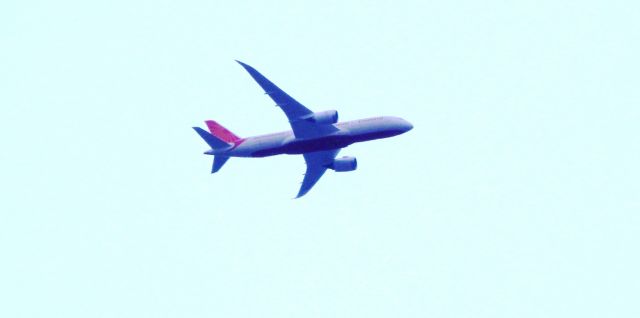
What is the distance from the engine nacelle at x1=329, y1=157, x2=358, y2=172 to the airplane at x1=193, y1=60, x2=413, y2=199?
2582 mm

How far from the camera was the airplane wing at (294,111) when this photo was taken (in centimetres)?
8669

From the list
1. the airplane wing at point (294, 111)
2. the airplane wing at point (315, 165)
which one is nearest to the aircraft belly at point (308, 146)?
the airplane wing at point (294, 111)

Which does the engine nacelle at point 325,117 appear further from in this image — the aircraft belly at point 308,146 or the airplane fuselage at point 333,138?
the aircraft belly at point 308,146

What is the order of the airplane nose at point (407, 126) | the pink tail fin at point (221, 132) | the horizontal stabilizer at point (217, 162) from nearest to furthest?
1. the airplane nose at point (407, 126)
2. the horizontal stabilizer at point (217, 162)
3. the pink tail fin at point (221, 132)

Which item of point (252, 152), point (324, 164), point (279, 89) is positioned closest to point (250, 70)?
point (279, 89)

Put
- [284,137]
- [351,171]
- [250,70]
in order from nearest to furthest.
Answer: [250,70] < [284,137] < [351,171]

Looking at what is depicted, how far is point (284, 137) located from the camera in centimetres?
9088

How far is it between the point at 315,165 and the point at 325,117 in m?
11.1

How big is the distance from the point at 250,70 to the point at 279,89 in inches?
126

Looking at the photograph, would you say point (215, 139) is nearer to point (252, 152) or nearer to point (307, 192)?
point (252, 152)

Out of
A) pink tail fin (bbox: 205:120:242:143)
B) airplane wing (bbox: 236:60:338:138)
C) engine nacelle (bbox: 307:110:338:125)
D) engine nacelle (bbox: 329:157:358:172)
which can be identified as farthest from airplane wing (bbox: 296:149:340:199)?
engine nacelle (bbox: 307:110:338:125)

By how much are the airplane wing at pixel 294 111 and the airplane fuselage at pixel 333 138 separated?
54 cm

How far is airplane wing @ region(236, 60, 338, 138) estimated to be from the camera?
284ft

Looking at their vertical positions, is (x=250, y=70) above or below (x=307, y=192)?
above
